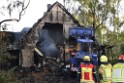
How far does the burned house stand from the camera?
99.9 feet

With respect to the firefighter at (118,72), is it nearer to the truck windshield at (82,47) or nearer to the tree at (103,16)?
the truck windshield at (82,47)

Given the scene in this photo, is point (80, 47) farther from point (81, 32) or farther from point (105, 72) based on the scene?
point (105, 72)

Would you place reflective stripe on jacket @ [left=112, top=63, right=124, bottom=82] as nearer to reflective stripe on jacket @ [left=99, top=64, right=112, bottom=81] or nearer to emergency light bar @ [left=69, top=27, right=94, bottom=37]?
reflective stripe on jacket @ [left=99, top=64, right=112, bottom=81]

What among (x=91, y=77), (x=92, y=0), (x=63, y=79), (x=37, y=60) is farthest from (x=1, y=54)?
(x=92, y=0)

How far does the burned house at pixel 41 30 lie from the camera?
1198 inches

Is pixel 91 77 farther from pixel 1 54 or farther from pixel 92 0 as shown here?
pixel 92 0

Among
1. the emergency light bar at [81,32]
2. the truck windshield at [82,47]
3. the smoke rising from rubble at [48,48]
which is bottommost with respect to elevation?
the smoke rising from rubble at [48,48]

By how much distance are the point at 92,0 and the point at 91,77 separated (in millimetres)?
28244

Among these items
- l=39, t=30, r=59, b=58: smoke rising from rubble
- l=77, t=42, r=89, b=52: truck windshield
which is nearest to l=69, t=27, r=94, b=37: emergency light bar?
l=77, t=42, r=89, b=52: truck windshield

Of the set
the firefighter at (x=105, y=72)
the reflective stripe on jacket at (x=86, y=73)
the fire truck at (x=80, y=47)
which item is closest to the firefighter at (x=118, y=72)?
the firefighter at (x=105, y=72)

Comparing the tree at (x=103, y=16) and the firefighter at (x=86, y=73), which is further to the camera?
the tree at (x=103, y=16)

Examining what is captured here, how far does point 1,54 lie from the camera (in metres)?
20.3

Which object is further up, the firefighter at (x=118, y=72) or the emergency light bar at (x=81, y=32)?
the emergency light bar at (x=81, y=32)

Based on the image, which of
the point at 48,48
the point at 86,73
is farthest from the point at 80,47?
the point at 86,73
